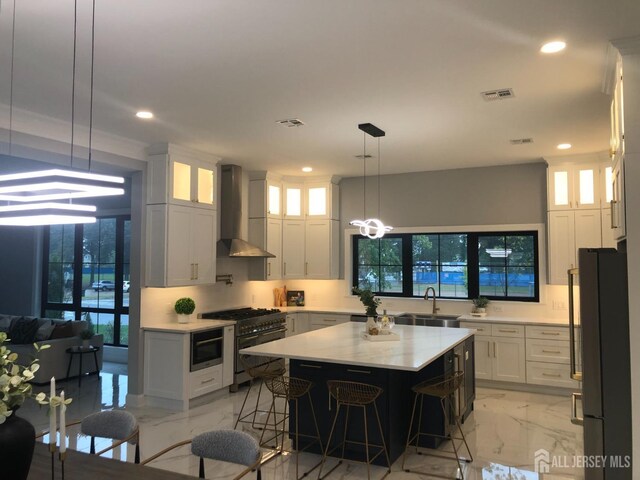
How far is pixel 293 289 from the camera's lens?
26.0 feet

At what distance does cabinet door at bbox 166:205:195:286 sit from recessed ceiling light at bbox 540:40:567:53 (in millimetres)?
3998

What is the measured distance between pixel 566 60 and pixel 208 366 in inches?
180

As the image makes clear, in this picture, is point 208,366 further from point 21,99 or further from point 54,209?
point 54,209

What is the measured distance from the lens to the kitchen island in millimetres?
3686

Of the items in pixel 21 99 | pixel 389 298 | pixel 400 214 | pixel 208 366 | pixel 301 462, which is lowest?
pixel 301 462

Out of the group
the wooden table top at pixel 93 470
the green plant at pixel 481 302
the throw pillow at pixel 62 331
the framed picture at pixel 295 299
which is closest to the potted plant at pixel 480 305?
the green plant at pixel 481 302

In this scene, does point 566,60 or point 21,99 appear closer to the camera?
point 566,60

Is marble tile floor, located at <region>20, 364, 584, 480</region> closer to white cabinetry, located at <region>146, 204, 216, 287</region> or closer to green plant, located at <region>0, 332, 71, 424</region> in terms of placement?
white cabinetry, located at <region>146, 204, 216, 287</region>

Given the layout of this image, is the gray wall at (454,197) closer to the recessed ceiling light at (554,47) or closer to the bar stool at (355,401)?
the recessed ceiling light at (554,47)

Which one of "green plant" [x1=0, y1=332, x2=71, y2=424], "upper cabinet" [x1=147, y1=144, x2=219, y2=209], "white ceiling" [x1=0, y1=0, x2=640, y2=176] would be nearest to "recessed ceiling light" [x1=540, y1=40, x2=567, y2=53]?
"white ceiling" [x1=0, y1=0, x2=640, y2=176]

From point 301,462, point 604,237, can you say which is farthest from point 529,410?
point 301,462

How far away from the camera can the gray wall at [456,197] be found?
6.46 m

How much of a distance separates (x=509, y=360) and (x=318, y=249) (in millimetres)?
3056

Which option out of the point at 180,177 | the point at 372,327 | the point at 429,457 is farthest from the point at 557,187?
the point at 180,177
